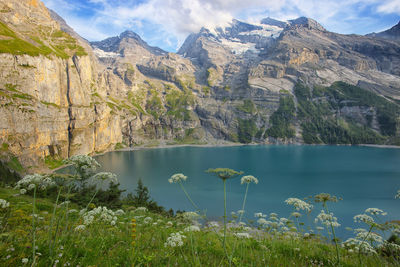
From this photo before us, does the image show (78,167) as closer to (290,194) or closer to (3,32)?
(290,194)

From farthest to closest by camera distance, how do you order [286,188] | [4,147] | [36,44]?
1. [36,44]
2. [4,147]
3. [286,188]

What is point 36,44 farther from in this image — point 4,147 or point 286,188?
point 286,188

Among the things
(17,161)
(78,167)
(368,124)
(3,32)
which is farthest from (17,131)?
(368,124)

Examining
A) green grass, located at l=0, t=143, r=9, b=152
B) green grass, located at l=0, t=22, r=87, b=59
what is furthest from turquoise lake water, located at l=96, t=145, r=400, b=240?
green grass, located at l=0, t=22, r=87, b=59

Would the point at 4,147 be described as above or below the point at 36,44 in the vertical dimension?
below

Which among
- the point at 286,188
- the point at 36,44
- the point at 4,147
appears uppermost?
the point at 36,44

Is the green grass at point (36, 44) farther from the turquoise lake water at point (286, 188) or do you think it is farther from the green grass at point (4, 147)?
the turquoise lake water at point (286, 188)

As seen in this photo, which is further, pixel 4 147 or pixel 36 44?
pixel 36 44

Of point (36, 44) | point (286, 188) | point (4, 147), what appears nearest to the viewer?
point (286, 188)

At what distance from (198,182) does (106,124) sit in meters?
100

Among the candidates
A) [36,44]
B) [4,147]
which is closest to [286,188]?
[4,147]

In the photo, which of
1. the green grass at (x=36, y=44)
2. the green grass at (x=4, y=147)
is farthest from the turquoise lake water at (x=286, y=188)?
the green grass at (x=36, y=44)

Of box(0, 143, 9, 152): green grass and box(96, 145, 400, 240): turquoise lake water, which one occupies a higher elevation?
box(0, 143, 9, 152): green grass

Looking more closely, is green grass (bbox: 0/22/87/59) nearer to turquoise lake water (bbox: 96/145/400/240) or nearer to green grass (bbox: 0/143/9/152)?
green grass (bbox: 0/143/9/152)
